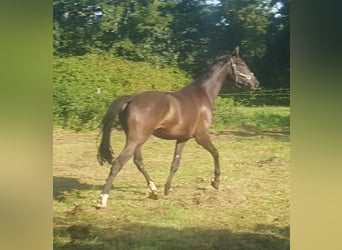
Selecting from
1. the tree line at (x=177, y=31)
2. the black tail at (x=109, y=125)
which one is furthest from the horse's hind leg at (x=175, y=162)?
the tree line at (x=177, y=31)

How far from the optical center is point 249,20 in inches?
124

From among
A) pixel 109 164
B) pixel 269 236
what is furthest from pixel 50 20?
pixel 269 236

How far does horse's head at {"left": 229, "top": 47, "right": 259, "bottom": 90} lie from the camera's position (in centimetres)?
320

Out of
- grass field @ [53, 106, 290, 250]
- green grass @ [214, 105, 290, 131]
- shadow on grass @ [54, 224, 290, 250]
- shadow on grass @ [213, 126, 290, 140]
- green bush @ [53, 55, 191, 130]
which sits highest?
green bush @ [53, 55, 191, 130]

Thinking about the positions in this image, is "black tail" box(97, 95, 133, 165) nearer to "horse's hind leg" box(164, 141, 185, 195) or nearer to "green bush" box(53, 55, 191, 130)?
"green bush" box(53, 55, 191, 130)

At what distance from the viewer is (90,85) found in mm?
3164

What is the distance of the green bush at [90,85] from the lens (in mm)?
3160

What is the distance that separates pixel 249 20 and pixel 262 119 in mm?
565

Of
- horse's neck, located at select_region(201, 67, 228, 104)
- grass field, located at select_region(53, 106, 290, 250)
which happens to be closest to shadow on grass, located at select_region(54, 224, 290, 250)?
grass field, located at select_region(53, 106, 290, 250)

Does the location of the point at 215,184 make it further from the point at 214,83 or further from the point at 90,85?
the point at 90,85

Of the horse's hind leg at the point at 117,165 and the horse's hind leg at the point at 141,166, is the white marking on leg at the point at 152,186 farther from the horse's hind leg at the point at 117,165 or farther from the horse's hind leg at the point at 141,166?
the horse's hind leg at the point at 117,165

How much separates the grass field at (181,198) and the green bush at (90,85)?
0.10 metres
